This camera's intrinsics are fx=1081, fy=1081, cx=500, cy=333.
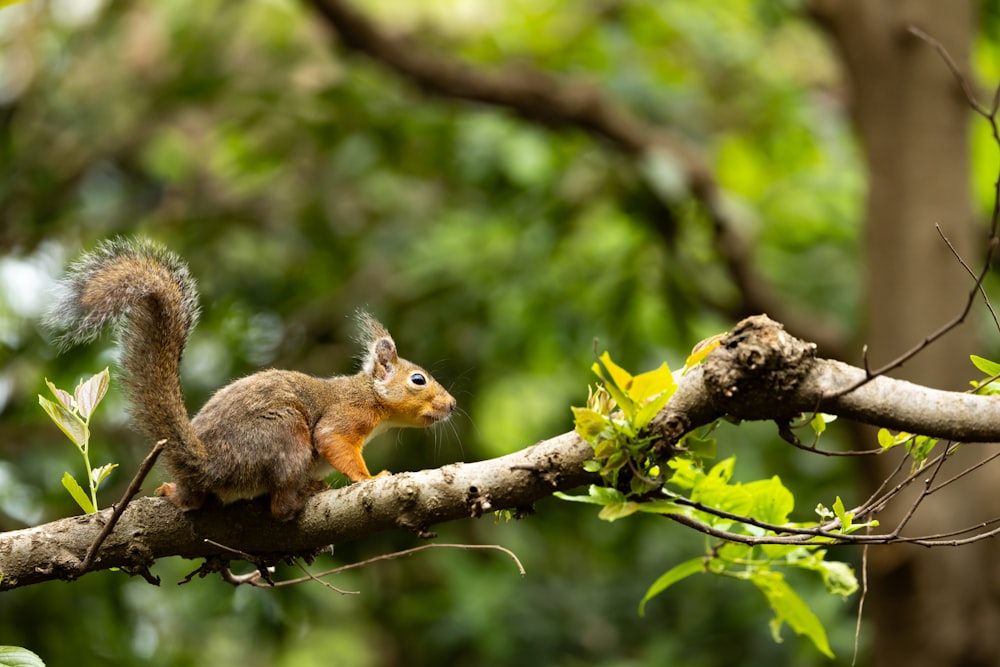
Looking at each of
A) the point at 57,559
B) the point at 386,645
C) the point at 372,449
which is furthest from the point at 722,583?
the point at 57,559

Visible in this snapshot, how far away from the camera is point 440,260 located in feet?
20.8

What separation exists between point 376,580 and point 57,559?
14.7 feet

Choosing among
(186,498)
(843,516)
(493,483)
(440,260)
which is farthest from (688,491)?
(440,260)

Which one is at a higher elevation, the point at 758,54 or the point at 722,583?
the point at 758,54

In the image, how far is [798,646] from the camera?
5.09 meters

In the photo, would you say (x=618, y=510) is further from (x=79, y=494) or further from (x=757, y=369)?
(x=79, y=494)

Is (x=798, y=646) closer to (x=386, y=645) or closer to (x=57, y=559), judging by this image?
(x=386, y=645)

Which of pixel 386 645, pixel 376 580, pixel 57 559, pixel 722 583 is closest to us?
pixel 57 559

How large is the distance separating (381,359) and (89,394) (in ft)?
3.78

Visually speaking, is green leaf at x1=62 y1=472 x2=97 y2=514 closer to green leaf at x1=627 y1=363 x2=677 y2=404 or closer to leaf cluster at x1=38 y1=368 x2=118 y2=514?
leaf cluster at x1=38 y1=368 x2=118 y2=514

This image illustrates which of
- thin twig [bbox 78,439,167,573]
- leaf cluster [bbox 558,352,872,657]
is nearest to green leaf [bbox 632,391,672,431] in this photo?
leaf cluster [bbox 558,352,872,657]

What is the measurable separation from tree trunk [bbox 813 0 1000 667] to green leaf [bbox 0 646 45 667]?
372 cm

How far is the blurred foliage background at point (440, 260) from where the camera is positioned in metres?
5.17

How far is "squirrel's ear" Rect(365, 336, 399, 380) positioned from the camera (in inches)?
122
